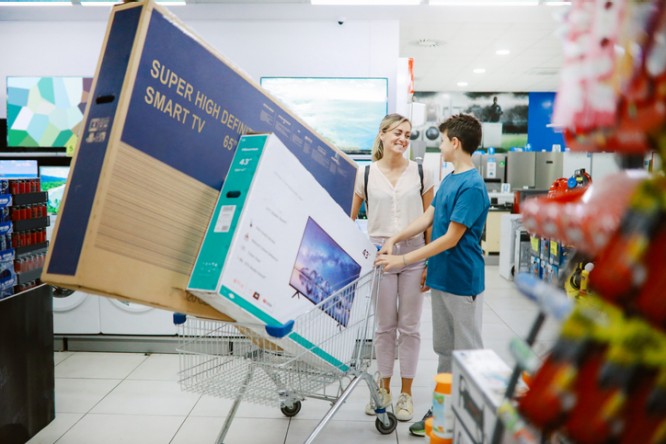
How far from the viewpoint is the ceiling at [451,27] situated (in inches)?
203

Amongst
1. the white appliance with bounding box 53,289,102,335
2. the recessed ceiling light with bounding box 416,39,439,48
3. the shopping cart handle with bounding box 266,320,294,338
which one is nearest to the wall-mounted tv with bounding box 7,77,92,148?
the white appliance with bounding box 53,289,102,335

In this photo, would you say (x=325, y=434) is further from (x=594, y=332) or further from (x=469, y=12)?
(x=469, y=12)

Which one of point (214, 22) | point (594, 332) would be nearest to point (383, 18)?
point (214, 22)

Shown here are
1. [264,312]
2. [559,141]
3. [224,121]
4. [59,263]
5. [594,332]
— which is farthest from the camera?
[559,141]

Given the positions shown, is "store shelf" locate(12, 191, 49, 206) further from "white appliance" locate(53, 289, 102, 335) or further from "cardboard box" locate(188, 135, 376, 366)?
"cardboard box" locate(188, 135, 376, 366)

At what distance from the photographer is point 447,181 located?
2.58 meters

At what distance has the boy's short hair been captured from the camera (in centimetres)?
255

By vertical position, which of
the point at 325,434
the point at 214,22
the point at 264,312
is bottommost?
the point at 325,434

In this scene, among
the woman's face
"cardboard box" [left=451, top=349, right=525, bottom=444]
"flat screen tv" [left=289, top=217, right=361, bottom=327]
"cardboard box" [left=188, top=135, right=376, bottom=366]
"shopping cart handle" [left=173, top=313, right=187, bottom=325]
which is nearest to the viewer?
"cardboard box" [left=451, top=349, right=525, bottom=444]

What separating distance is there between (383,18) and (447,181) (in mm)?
3326

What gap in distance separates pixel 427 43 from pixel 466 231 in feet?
19.7

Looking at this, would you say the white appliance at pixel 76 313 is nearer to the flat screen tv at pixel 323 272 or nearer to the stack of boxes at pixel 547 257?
the flat screen tv at pixel 323 272

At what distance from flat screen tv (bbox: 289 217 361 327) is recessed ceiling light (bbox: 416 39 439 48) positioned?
6.30 m

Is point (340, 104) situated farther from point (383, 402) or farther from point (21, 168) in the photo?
point (383, 402)
